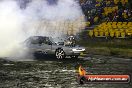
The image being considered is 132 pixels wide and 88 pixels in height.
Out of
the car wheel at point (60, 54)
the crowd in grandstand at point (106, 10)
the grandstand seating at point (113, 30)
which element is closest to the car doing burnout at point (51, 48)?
the car wheel at point (60, 54)

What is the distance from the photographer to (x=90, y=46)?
31875 millimetres

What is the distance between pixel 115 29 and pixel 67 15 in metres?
10.3

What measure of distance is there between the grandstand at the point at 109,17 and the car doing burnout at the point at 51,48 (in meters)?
11.8

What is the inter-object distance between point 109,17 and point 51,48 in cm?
1547

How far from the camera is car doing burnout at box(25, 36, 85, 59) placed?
2209 cm

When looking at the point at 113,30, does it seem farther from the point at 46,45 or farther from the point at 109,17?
the point at 46,45

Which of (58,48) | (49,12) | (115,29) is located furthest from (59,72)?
(115,29)

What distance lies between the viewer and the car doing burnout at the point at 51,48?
870 inches

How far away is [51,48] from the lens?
22562mm

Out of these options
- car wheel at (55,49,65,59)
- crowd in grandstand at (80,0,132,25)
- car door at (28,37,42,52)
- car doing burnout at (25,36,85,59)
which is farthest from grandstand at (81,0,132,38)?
car wheel at (55,49,65,59)

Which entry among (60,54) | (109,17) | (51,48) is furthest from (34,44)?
(109,17)

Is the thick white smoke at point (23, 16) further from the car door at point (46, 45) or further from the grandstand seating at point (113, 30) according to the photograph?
the grandstand seating at point (113, 30)

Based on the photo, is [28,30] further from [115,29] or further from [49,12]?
[115,29]

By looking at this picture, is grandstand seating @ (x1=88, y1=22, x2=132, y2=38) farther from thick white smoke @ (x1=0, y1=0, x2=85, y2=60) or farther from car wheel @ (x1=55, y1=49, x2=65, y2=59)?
car wheel @ (x1=55, y1=49, x2=65, y2=59)
